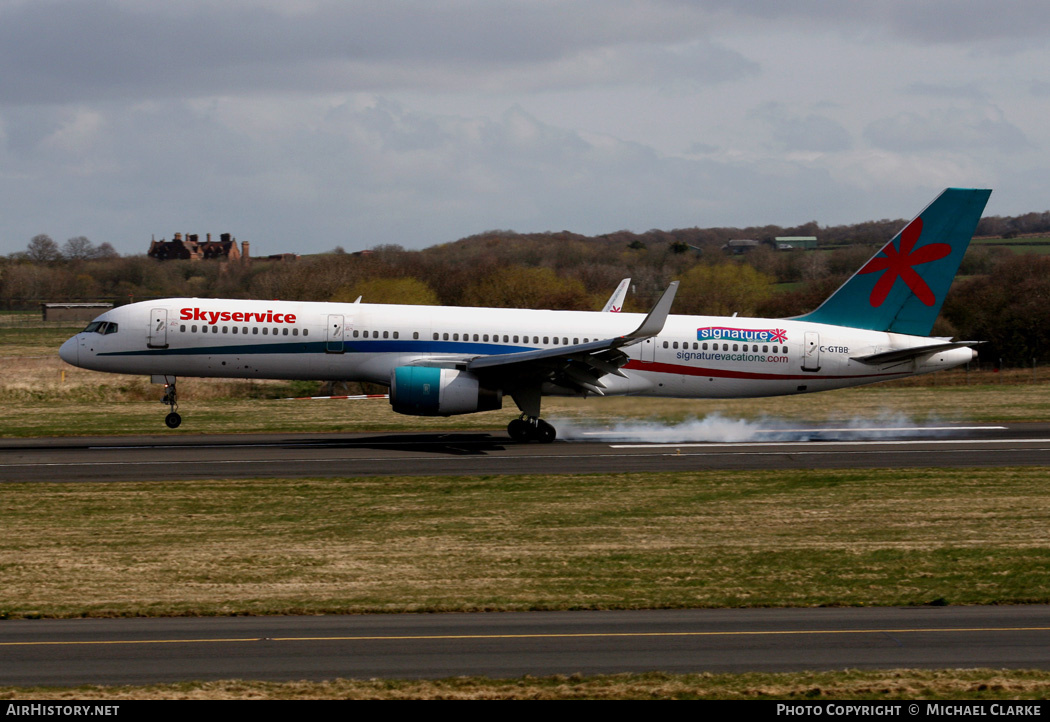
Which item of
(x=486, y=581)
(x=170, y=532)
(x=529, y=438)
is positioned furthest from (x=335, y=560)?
(x=529, y=438)

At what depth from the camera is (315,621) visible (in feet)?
48.3

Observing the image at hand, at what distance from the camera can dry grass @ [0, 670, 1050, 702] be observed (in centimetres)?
1117

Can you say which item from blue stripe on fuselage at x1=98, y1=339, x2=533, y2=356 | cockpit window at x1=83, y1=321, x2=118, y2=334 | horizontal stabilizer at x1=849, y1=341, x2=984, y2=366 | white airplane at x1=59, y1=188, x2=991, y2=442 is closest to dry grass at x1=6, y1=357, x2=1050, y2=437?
white airplane at x1=59, y1=188, x2=991, y2=442

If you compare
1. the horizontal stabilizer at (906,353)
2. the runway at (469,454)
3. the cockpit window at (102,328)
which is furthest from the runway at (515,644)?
the cockpit window at (102,328)

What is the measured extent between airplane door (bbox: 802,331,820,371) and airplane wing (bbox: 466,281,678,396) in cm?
568

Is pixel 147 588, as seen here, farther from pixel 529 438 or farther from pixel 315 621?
pixel 529 438

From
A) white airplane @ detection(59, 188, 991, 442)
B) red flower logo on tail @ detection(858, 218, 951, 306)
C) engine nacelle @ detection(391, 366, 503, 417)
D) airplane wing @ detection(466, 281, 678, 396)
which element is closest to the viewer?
airplane wing @ detection(466, 281, 678, 396)

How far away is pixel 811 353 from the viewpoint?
34.6 meters

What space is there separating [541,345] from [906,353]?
1164 centimetres

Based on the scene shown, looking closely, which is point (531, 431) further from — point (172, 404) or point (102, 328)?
point (102, 328)

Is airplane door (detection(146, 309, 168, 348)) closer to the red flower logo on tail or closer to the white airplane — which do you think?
the white airplane

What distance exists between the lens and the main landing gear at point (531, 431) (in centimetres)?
3388

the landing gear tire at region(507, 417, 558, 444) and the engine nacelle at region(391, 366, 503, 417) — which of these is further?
the landing gear tire at region(507, 417, 558, 444)

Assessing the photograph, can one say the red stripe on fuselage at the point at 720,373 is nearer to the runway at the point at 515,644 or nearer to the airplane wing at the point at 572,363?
the airplane wing at the point at 572,363
